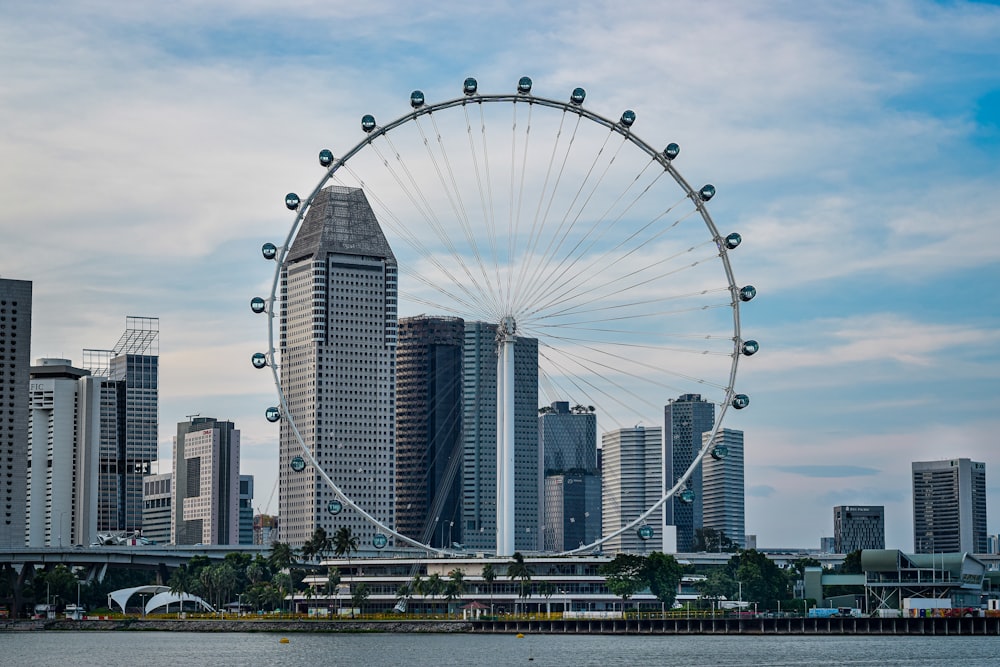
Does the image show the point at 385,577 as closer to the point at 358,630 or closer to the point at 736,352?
the point at 358,630

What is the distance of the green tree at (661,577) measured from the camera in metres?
182

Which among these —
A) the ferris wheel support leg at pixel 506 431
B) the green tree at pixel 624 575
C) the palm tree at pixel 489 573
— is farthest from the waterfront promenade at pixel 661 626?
the ferris wheel support leg at pixel 506 431

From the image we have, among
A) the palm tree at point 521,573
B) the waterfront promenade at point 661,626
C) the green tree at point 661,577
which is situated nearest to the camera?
the waterfront promenade at point 661,626

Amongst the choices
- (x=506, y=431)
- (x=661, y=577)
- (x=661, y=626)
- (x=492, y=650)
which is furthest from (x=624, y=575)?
(x=492, y=650)

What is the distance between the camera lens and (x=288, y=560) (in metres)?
199

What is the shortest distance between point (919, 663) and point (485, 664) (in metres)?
27.9

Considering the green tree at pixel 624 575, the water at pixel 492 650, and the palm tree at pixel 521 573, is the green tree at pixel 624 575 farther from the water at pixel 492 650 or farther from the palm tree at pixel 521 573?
the water at pixel 492 650

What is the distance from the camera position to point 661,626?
502 ft

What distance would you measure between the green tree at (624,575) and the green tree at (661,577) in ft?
3.12

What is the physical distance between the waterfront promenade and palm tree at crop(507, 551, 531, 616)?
5.45 m

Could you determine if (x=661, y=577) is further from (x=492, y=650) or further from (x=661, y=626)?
(x=492, y=650)

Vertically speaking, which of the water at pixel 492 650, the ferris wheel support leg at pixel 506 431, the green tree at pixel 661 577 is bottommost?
the water at pixel 492 650

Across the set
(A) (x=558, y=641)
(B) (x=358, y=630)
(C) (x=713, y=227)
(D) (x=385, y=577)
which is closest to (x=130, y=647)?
(B) (x=358, y=630)

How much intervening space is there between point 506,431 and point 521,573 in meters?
40.1
